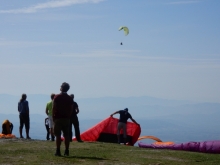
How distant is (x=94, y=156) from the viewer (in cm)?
1948

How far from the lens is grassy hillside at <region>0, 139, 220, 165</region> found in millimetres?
17875

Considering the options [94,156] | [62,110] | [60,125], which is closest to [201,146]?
[94,156]

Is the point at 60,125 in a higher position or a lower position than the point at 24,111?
lower

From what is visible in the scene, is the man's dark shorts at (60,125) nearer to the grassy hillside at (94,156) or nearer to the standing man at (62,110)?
the standing man at (62,110)

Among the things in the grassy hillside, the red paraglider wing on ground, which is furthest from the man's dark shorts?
the red paraglider wing on ground

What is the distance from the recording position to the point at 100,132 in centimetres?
3150

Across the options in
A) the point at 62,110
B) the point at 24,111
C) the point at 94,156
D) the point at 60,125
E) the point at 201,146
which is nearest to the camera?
the point at 62,110

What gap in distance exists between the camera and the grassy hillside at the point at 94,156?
17875mm

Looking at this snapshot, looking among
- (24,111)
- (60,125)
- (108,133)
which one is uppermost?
(24,111)

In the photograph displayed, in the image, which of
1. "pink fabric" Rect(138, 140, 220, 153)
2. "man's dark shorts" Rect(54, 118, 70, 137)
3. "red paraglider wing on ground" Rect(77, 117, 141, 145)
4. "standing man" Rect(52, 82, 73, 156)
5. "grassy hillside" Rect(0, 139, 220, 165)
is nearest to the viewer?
"grassy hillside" Rect(0, 139, 220, 165)

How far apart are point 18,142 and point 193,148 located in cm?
759

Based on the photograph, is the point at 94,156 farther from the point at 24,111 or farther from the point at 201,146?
the point at 24,111

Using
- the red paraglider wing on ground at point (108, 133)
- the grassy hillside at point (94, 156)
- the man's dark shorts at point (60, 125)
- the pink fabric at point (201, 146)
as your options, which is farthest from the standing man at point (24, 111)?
the man's dark shorts at point (60, 125)

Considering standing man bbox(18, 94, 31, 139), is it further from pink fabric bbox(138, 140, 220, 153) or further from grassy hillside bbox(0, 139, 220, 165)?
pink fabric bbox(138, 140, 220, 153)
